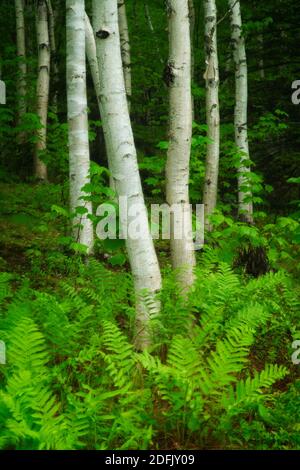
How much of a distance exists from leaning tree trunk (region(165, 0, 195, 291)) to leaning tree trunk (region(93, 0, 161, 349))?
0.60m

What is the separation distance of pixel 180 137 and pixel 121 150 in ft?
2.62

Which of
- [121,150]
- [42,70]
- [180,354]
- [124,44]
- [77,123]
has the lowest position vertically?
[180,354]

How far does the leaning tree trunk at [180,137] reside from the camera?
4.34 meters

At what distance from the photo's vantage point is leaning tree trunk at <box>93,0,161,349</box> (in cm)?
394

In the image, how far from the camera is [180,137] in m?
4.44

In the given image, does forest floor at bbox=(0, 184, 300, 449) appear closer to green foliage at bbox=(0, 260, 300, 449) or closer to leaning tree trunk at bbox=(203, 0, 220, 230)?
green foliage at bbox=(0, 260, 300, 449)

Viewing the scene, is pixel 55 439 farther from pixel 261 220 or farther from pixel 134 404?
pixel 261 220

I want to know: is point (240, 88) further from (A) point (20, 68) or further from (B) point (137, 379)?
(A) point (20, 68)

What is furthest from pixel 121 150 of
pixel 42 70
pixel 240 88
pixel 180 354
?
pixel 42 70

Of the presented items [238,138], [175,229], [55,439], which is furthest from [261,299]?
[238,138]

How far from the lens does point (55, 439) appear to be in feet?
8.61

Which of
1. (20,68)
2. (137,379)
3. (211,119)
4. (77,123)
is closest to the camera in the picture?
(137,379)

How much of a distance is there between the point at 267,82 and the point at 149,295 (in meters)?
9.28

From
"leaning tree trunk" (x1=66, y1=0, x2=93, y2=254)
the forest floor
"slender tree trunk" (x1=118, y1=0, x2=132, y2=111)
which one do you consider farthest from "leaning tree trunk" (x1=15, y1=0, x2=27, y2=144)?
the forest floor
